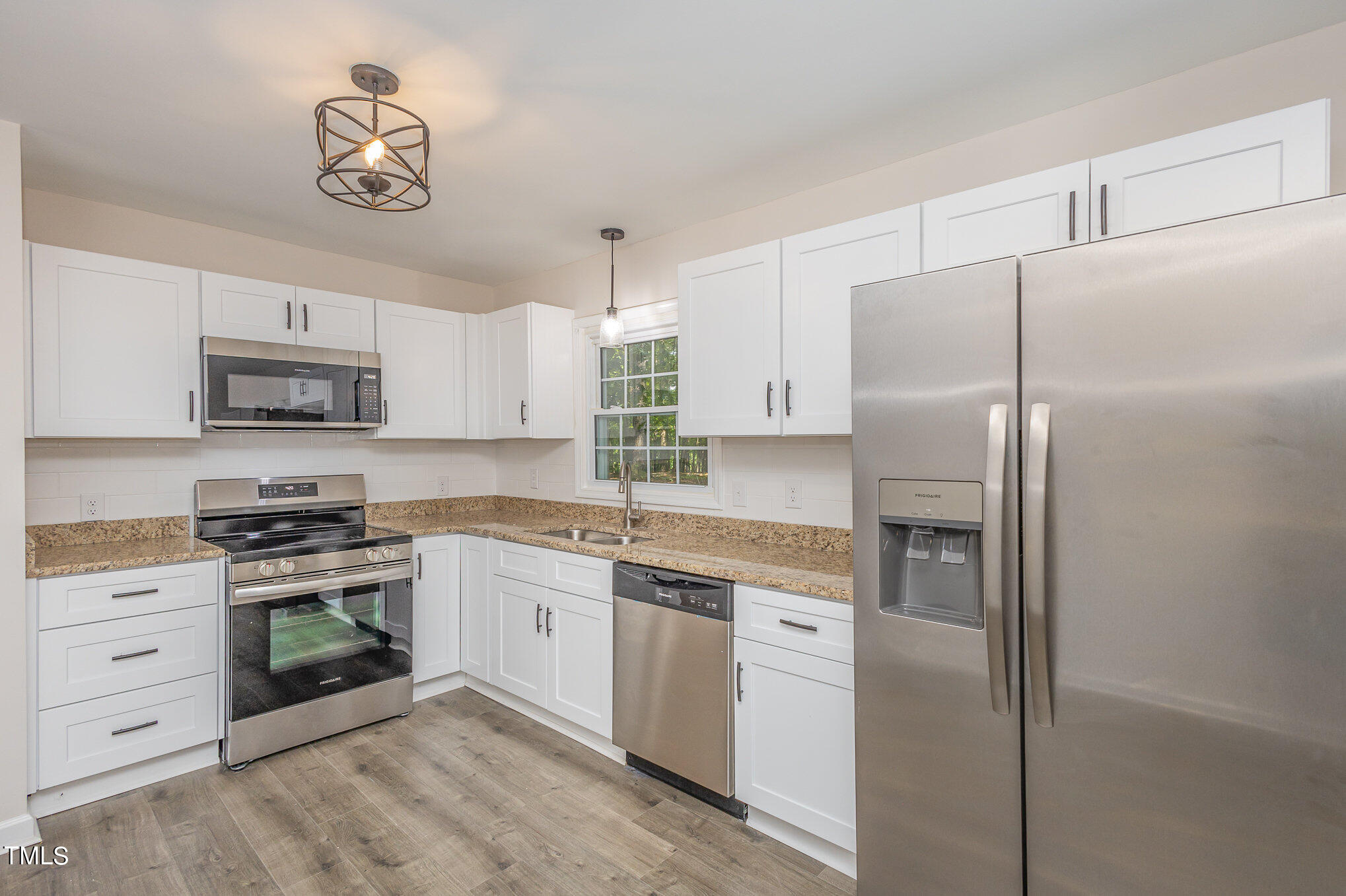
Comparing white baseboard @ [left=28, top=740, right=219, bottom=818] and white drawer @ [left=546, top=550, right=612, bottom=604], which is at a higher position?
white drawer @ [left=546, top=550, right=612, bottom=604]

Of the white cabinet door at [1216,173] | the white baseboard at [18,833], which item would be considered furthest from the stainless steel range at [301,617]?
the white cabinet door at [1216,173]

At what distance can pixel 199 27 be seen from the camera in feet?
5.73

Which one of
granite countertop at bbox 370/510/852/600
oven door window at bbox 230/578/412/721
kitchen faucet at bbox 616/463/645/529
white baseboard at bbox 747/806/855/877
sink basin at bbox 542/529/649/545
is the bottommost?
white baseboard at bbox 747/806/855/877

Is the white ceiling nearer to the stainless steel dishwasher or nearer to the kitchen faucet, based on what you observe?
the kitchen faucet

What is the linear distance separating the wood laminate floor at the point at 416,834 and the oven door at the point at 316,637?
0.29 m

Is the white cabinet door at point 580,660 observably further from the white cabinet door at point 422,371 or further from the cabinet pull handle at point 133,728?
the cabinet pull handle at point 133,728

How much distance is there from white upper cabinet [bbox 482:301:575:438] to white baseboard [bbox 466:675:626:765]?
4.65 ft

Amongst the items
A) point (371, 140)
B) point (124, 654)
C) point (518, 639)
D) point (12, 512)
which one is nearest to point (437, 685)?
point (518, 639)

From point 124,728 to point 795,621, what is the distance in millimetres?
2629

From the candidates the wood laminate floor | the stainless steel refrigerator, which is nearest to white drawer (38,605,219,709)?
the wood laminate floor

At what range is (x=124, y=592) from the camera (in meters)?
2.47

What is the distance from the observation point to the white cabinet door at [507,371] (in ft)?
12.3

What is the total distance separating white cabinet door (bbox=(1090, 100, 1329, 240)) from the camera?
4.93 ft

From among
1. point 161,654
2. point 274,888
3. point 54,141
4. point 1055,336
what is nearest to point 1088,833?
point 1055,336
